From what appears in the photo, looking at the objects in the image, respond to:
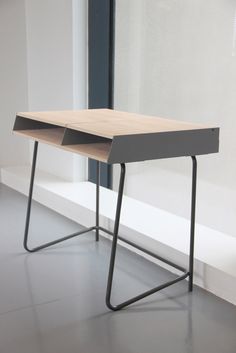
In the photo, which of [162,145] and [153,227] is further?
[153,227]

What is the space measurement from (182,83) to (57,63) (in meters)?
1.14

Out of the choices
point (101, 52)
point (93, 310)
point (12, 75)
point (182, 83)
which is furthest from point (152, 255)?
point (12, 75)

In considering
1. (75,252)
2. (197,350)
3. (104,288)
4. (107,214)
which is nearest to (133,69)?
(107,214)

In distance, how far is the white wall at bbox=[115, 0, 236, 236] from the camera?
2885 mm

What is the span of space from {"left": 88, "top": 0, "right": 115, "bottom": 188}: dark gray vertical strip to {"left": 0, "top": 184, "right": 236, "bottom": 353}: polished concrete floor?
121 cm

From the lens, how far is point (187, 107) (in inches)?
125

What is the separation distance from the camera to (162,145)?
2115 millimetres

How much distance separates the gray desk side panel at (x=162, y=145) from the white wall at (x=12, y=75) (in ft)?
8.42

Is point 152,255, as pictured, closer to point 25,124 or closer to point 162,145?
point 162,145

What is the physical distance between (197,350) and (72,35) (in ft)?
8.22

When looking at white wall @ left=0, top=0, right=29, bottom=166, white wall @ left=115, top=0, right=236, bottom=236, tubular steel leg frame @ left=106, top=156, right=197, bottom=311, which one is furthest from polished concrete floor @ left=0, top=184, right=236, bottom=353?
white wall @ left=0, top=0, right=29, bottom=166

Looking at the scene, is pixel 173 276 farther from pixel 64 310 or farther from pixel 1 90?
pixel 1 90

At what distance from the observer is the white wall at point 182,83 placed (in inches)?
114

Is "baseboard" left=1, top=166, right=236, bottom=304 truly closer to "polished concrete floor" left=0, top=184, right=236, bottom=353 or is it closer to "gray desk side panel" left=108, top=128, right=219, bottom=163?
"polished concrete floor" left=0, top=184, right=236, bottom=353
